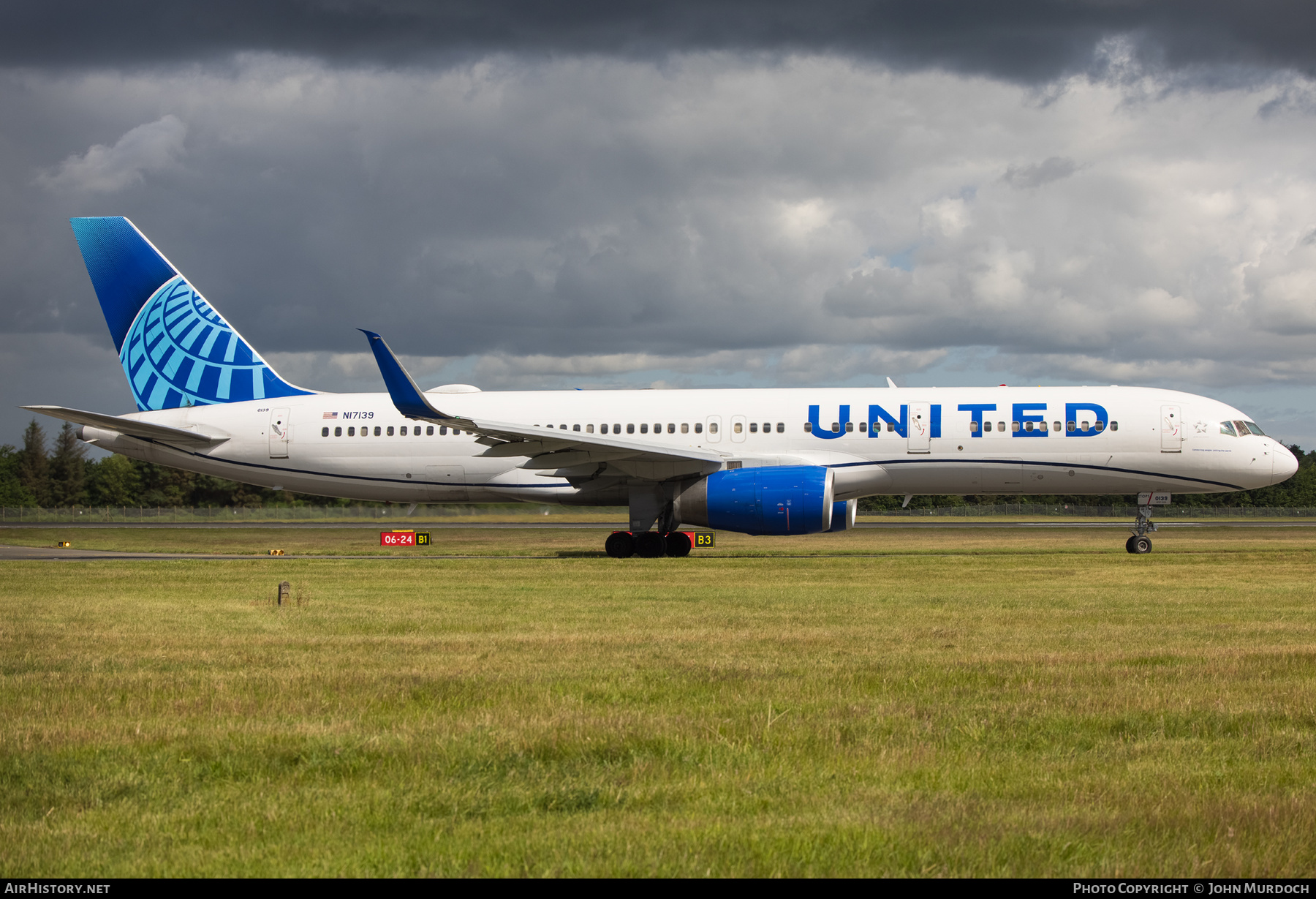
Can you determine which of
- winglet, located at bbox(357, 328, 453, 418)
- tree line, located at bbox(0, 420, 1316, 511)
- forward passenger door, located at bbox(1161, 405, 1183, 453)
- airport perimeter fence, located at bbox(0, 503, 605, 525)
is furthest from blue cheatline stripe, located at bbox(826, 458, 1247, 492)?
tree line, located at bbox(0, 420, 1316, 511)

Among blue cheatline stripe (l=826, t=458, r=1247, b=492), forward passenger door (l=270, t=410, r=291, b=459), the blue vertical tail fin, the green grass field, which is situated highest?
the blue vertical tail fin

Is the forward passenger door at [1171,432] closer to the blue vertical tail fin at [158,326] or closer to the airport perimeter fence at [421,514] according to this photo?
the blue vertical tail fin at [158,326]

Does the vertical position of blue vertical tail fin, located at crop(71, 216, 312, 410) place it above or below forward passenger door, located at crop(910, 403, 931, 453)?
above

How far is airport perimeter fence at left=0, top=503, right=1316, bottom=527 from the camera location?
171 feet

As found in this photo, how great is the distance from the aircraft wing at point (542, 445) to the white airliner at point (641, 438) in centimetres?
5

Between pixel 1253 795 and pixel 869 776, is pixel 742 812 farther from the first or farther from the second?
pixel 1253 795

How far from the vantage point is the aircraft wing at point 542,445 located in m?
23.3

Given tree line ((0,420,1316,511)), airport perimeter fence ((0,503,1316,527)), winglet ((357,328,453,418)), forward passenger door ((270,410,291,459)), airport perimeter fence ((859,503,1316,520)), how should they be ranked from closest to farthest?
winglet ((357,328,453,418))
forward passenger door ((270,410,291,459))
airport perimeter fence ((0,503,1316,527))
airport perimeter fence ((859,503,1316,520))
tree line ((0,420,1316,511))

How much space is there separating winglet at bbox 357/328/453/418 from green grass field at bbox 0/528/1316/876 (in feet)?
32.0

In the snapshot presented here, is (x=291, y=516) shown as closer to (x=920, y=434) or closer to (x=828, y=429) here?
(x=828, y=429)

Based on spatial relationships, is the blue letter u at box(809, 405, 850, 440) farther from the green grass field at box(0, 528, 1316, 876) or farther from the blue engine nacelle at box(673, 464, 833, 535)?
the green grass field at box(0, 528, 1316, 876)

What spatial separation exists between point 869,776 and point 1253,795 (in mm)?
1741

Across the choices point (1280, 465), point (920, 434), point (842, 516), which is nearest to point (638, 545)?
point (842, 516)

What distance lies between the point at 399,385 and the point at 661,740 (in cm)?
1826
